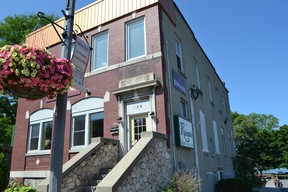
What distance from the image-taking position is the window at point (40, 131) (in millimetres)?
13406

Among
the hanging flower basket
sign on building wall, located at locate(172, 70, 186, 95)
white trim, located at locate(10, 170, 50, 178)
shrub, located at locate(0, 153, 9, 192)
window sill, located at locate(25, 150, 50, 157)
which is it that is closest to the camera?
the hanging flower basket

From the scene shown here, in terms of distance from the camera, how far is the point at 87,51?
21.0 ft

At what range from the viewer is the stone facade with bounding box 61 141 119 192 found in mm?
7577

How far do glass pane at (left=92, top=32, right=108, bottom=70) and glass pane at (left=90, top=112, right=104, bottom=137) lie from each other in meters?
2.46

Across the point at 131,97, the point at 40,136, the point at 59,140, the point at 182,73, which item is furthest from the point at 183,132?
the point at 40,136

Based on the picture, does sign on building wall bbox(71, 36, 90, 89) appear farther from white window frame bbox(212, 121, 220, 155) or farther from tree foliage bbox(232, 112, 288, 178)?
tree foliage bbox(232, 112, 288, 178)

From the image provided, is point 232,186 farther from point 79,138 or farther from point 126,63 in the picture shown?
point 126,63

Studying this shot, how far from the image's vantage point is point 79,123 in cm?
1221

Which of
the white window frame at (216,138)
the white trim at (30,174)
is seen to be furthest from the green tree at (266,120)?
the white trim at (30,174)

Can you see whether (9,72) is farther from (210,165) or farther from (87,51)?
(210,165)

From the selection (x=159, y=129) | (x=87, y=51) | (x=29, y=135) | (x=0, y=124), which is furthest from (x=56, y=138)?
(x=0, y=124)

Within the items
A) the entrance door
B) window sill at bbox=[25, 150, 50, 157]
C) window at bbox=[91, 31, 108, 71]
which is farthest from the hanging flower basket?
window sill at bbox=[25, 150, 50, 157]

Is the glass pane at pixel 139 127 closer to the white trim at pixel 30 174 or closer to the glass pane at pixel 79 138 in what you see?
the glass pane at pixel 79 138

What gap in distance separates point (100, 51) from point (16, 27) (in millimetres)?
19281
